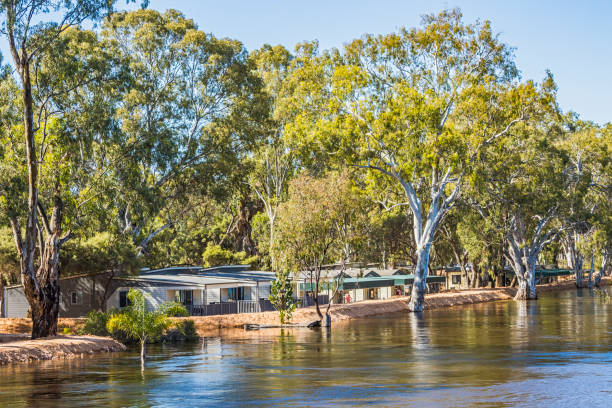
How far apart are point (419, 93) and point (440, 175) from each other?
1466 cm

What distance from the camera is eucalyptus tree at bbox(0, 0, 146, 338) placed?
35.4 m

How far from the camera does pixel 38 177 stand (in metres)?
36.9

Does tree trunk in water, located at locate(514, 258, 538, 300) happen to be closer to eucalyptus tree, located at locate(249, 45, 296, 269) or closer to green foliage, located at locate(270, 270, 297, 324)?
eucalyptus tree, located at locate(249, 45, 296, 269)

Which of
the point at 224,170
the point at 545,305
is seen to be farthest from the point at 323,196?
the point at 545,305

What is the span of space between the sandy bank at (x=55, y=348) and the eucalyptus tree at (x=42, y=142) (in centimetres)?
172

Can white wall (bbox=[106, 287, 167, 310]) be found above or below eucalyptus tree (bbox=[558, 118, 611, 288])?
below

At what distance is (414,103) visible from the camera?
58750mm

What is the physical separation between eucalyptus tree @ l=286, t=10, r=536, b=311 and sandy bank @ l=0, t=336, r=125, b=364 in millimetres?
26789

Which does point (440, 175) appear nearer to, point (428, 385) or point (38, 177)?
point (38, 177)

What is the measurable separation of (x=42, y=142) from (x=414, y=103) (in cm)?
3123

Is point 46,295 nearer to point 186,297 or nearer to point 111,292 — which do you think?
point 111,292

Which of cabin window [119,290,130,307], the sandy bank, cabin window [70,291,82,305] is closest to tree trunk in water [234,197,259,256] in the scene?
cabin window [119,290,130,307]

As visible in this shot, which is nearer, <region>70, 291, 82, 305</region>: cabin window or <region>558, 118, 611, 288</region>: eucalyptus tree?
<region>70, 291, 82, 305</region>: cabin window

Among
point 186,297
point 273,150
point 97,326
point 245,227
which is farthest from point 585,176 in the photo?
point 97,326
